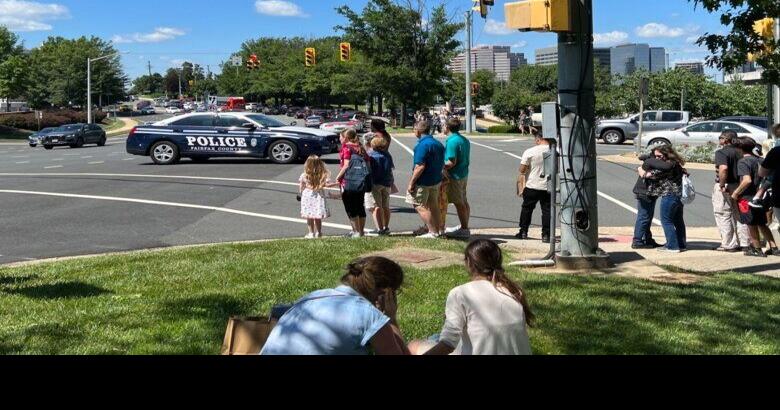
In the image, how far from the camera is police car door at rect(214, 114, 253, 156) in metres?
23.1

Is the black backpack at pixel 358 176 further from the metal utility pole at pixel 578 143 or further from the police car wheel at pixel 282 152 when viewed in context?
the police car wheel at pixel 282 152

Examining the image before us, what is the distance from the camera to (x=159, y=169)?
21.7 m

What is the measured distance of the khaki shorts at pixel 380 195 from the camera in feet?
35.6

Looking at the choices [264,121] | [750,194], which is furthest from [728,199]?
[264,121]

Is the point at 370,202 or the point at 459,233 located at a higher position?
the point at 370,202

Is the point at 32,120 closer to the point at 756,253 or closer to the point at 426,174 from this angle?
the point at 426,174

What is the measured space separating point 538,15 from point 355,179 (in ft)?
10.5

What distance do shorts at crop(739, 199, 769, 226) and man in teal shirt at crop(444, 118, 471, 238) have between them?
3.39 metres

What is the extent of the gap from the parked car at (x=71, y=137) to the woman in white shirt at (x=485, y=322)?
40345 millimetres

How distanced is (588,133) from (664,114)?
3151 cm

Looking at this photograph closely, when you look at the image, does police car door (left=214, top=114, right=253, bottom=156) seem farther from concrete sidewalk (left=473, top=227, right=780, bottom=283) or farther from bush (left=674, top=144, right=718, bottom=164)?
bush (left=674, top=144, right=718, bottom=164)

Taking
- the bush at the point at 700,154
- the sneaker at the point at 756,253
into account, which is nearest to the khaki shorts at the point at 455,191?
the sneaker at the point at 756,253

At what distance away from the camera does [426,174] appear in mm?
10344
